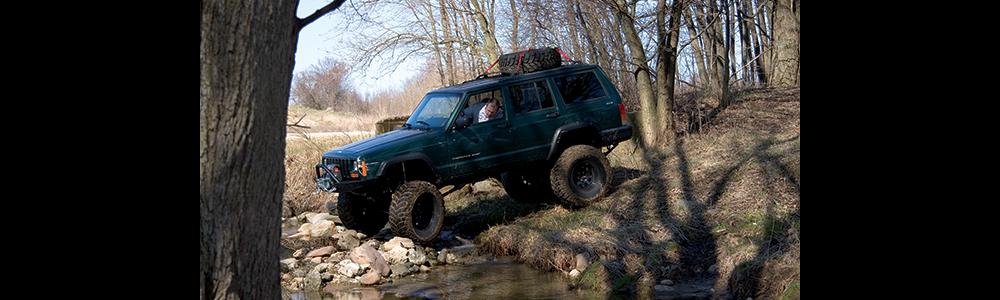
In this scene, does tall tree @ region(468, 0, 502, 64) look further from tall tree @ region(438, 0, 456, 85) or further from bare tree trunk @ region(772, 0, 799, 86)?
bare tree trunk @ region(772, 0, 799, 86)

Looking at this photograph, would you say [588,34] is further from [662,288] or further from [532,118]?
[662,288]

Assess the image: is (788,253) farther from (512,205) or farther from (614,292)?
(512,205)

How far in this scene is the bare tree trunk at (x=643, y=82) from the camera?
600 inches

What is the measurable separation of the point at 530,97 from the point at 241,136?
7961 mm

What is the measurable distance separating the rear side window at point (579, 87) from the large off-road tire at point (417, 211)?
7.63 ft

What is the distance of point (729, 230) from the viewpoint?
33.4ft

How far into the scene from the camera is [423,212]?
439 inches

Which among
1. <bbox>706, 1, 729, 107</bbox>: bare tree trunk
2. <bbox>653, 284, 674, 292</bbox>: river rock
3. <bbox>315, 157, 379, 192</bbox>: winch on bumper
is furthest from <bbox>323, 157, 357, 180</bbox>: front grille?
<bbox>706, 1, 729, 107</bbox>: bare tree trunk

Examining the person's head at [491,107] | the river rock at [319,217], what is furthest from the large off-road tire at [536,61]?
the river rock at [319,217]

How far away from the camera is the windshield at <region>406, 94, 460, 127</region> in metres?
11.3

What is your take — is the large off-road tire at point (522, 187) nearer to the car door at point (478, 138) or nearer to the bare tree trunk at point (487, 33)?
the car door at point (478, 138)
